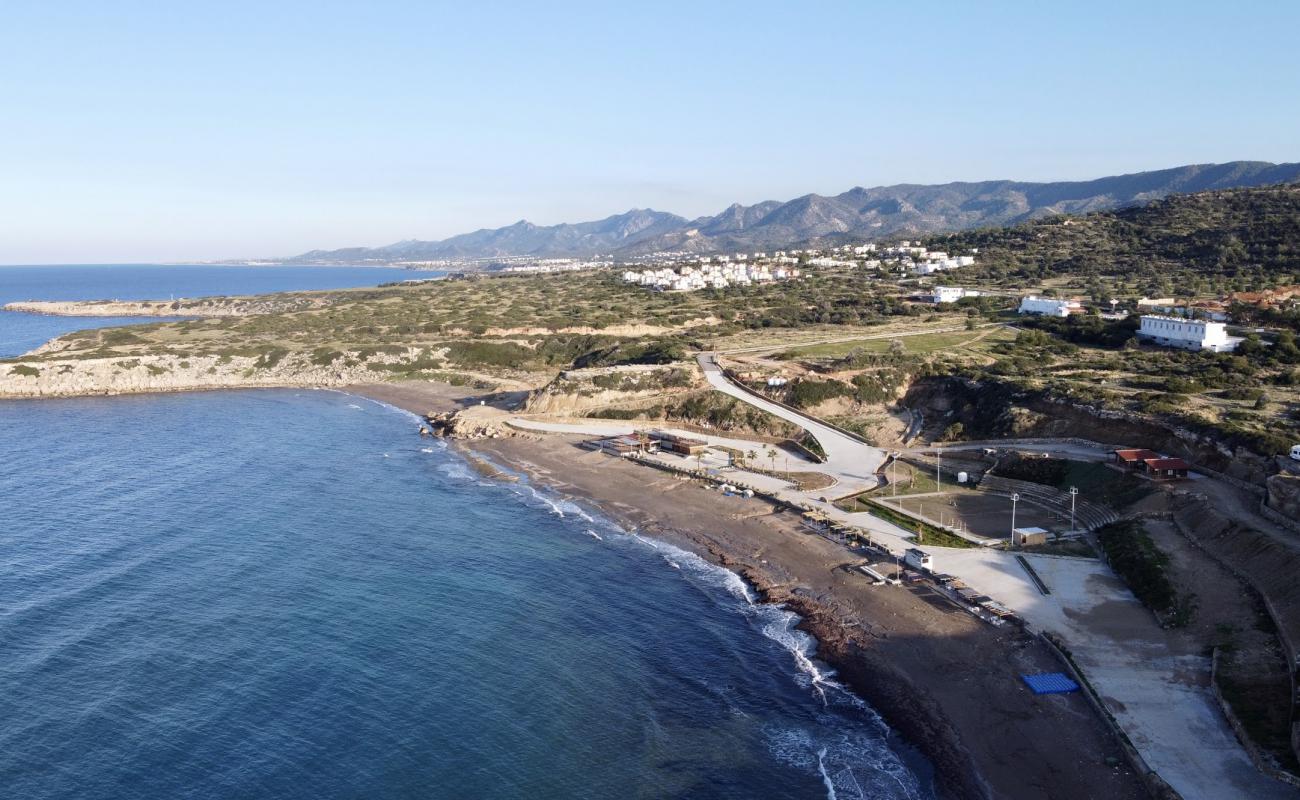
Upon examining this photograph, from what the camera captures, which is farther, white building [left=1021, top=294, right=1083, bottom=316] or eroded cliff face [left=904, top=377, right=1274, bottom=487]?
white building [left=1021, top=294, right=1083, bottom=316]

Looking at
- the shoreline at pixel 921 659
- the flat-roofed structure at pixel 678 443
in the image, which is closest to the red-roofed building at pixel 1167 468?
the shoreline at pixel 921 659

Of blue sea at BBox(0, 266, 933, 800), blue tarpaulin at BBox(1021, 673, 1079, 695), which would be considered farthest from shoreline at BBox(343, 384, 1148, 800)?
blue sea at BBox(0, 266, 933, 800)

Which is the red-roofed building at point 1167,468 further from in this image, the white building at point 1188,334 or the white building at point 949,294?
the white building at point 949,294

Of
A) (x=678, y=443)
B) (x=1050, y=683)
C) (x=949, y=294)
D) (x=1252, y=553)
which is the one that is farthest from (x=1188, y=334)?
(x=1050, y=683)

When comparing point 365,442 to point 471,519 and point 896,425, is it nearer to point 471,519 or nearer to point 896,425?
point 471,519

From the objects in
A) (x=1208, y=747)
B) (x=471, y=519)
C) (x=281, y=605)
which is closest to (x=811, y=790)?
(x=1208, y=747)

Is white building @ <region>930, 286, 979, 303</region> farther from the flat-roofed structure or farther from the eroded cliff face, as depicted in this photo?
the flat-roofed structure
